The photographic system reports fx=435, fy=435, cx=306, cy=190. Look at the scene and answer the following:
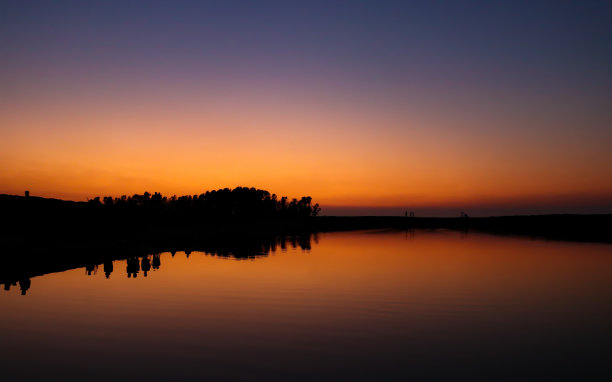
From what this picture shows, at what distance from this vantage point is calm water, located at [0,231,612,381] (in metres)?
14.5

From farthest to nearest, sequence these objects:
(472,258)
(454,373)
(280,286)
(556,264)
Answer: (472,258) < (556,264) < (280,286) < (454,373)

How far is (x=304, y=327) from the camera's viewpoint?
19281mm

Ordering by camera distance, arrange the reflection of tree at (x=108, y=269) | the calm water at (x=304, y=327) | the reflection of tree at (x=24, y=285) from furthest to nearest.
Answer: the reflection of tree at (x=108, y=269) → the reflection of tree at (x=24, y=285) → the calm water at (x=304, y=327)

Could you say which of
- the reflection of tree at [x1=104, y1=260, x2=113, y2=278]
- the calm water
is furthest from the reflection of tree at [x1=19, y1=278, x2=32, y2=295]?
the reflection of tree at [x1=104, y1=260, x2=113, y2=278]

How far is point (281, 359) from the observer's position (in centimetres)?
1526

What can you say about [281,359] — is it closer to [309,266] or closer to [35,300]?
[35,300]

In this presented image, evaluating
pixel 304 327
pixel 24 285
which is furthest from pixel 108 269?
pixel 304 327

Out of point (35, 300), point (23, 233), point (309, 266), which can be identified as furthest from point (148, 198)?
point (35, 300)

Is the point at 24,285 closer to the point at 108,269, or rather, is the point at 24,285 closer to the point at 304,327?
the point at 108,269

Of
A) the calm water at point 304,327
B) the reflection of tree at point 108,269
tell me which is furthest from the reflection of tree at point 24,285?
the reflection of tree at point 108,269

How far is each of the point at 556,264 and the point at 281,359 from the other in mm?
39512

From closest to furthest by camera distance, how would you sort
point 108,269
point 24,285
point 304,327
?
point 304,327
point 24,285
point 108,269

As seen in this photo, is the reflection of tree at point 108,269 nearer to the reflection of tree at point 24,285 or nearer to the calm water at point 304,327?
the calm water at point 304,327

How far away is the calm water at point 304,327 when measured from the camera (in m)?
14.5
